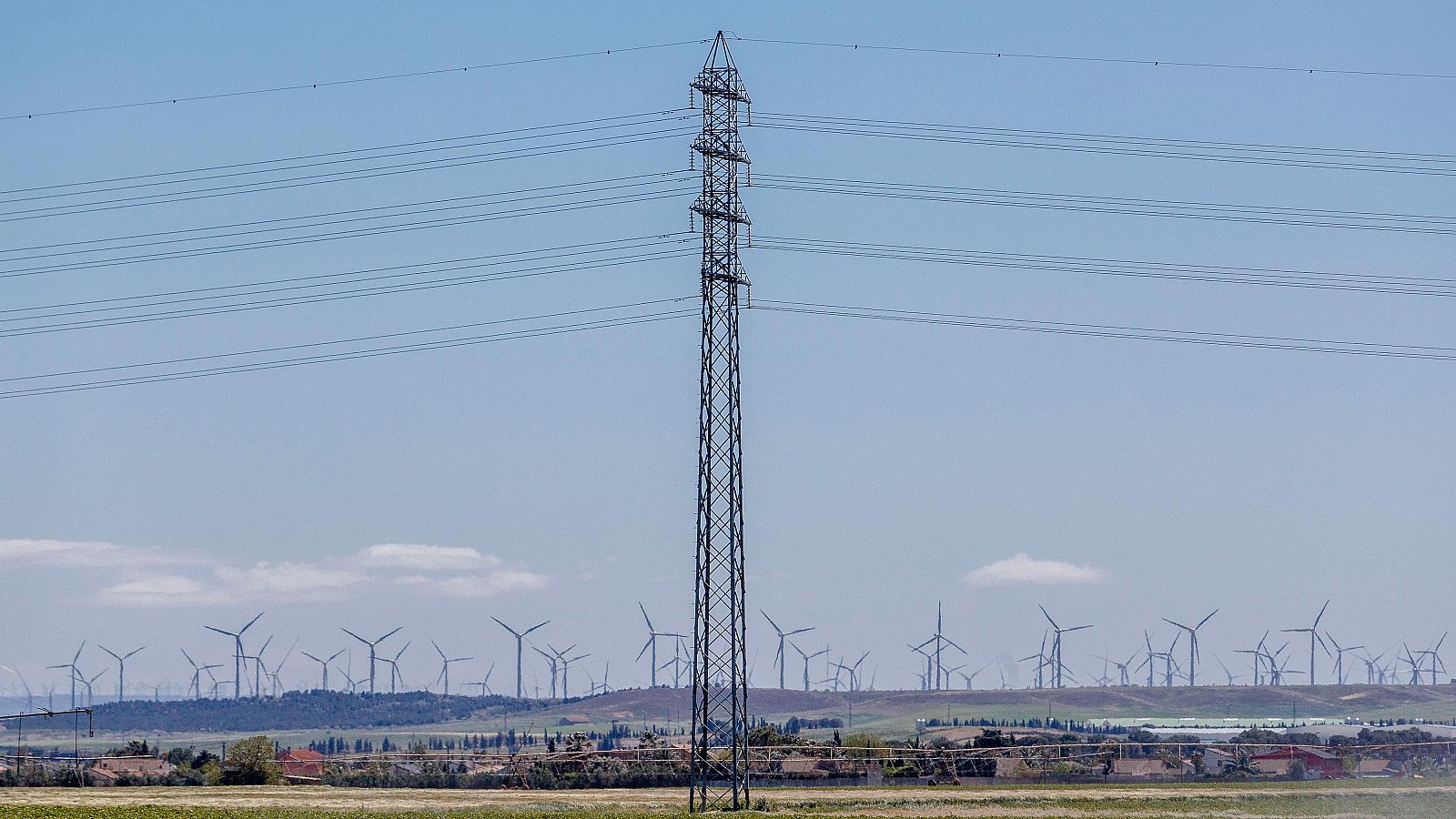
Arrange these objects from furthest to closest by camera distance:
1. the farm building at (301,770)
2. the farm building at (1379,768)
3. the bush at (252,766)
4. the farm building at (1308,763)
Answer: the farm building at (1379,768) < the farm building at (1308,763) < the farm building at (301,770) < the bush at (252,766)

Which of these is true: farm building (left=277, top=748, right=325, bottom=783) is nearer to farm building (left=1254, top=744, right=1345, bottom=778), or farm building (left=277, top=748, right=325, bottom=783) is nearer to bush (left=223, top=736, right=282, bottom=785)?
bush (left=223, top=736, right=282, bottom=785)

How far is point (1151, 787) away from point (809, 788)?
79.9ft

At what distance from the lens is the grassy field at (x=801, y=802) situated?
84125mm

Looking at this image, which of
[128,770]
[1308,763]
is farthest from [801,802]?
[1308,763]

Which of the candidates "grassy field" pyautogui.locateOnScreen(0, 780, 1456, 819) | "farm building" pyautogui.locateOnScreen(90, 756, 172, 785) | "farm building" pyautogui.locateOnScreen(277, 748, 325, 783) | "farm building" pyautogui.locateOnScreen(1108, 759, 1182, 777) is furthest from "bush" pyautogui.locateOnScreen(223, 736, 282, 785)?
"farm building" pyautogui.locateOnScreen(1108, 759, 1182, 777)

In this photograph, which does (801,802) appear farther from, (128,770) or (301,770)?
(128,770)

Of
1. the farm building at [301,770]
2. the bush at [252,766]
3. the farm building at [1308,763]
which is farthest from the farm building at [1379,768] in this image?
the bush at [252,766]

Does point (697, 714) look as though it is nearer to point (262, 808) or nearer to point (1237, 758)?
point (262, 808)

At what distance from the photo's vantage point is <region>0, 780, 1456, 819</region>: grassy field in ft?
276

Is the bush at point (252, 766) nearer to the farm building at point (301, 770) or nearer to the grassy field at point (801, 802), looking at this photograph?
the farm building at point (301, 770)

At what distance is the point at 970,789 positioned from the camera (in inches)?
4343

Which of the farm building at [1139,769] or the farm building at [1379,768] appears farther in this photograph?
the farm building at [1379,768]

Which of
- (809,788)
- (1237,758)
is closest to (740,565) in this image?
(809,788)

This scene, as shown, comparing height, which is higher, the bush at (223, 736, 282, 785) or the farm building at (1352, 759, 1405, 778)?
the bush at (223, 736, 282, 785)
